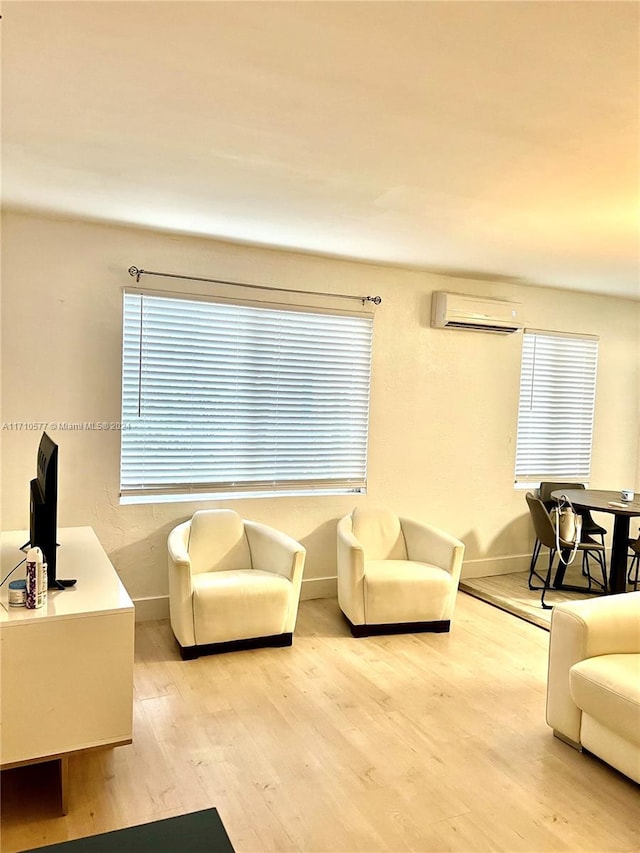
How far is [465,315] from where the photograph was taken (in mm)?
5027

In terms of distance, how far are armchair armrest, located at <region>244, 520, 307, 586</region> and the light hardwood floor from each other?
505 mm

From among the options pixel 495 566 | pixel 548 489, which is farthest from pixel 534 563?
pixel 548 489

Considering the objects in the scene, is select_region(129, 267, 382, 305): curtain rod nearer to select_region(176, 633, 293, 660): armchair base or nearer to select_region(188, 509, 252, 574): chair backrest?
select_region(188, 509, 252, 574): chair backrest

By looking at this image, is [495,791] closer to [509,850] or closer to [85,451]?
[509,850]

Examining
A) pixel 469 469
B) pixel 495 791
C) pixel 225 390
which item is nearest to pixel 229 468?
pixel 225 390

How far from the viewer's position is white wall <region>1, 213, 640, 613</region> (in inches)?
150

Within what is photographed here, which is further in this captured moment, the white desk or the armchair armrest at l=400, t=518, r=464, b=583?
the armchair armrest at l=400, t=518, r=464, b=583

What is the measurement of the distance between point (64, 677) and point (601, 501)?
13.9 feet

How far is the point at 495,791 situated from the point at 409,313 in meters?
3.47

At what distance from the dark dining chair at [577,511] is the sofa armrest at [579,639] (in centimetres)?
252

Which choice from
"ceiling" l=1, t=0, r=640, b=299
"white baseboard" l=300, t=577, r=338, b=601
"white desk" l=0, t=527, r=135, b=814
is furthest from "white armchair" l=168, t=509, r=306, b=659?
"ceiling" l=1, t=0, r=640, b=299

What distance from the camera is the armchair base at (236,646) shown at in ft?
11.9

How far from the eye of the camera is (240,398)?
14.6 ft

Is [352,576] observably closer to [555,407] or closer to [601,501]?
[601,501]
